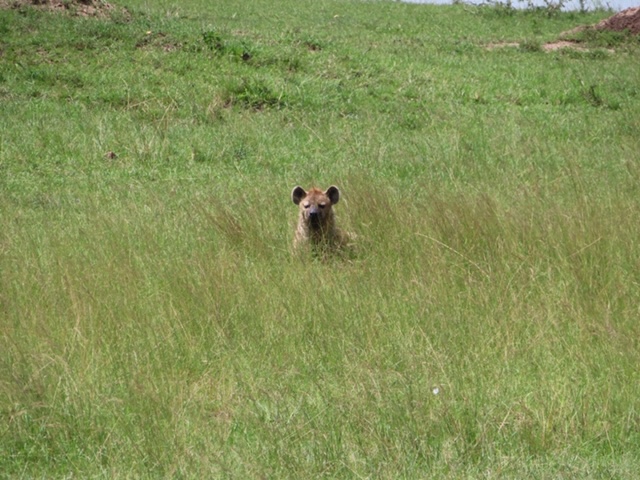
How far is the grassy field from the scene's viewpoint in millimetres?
4043

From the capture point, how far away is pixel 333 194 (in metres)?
7.38

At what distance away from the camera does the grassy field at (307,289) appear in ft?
13.3

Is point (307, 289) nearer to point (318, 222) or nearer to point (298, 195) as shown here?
point (318, 222)

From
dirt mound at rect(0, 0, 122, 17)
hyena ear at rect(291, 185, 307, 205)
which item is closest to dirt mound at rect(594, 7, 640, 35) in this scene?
dirt mound at rect(0, 0, 122, 17)

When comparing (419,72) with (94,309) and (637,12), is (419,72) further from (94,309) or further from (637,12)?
(94,309)

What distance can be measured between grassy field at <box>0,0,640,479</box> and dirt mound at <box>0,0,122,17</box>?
3.48 meters

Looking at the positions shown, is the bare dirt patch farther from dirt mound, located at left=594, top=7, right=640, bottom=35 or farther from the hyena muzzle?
the hyena muzzle

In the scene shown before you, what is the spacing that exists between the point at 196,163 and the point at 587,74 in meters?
6.90

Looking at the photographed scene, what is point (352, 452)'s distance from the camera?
3.89m

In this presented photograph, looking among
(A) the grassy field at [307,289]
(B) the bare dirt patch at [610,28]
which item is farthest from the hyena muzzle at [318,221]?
(B) the bare dirt patch at [610,28]

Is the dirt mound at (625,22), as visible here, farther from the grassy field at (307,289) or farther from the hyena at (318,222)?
the hyena at (318,222)

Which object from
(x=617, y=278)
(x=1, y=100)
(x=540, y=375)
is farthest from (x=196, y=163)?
(x=540, y=375)

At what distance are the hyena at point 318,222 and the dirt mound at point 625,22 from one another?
12852mm

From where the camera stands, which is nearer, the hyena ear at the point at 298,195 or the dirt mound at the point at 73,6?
the hyena ear at the point at 298,195
